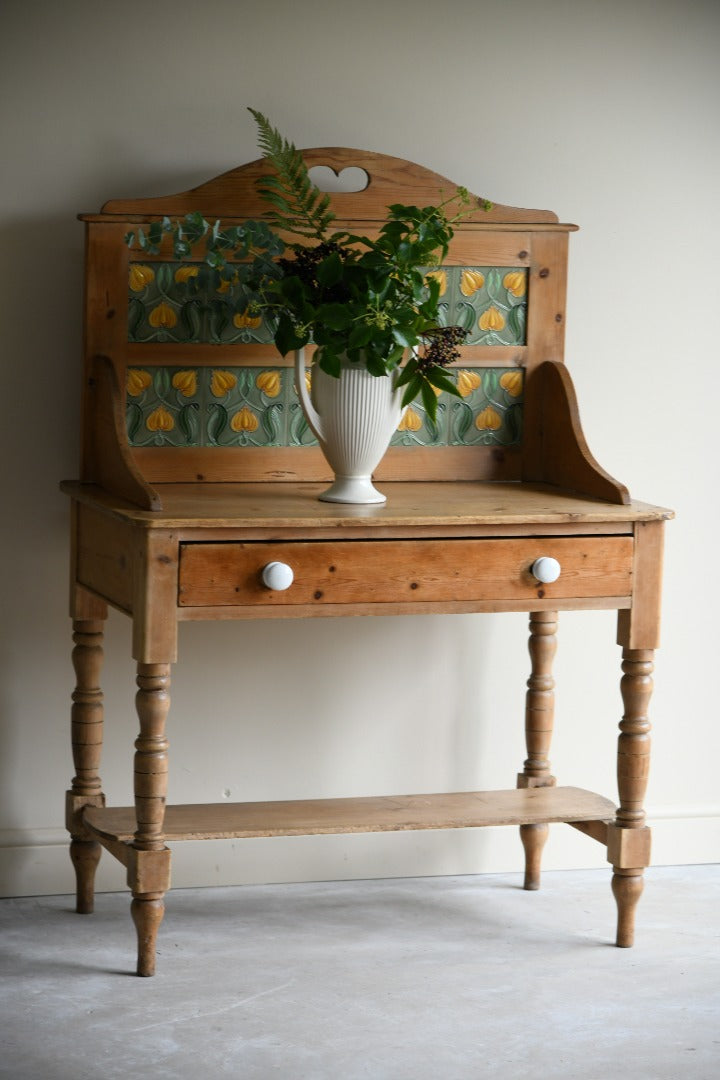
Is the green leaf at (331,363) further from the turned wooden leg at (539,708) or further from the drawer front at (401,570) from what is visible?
the turned wooden leg at (539,708)

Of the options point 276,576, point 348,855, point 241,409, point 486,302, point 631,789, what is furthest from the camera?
point 348,855

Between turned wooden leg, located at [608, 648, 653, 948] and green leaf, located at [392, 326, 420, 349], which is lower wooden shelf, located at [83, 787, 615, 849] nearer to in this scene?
turned wooden leg, located at [608, 648, 653, 948]

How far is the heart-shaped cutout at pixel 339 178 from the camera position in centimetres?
317

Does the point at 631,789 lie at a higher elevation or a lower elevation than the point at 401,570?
lower

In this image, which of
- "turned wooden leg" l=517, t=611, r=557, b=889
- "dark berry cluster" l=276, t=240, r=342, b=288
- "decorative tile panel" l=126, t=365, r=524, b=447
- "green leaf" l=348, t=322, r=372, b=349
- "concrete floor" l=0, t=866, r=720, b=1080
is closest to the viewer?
"concrete floor" l=0, t=866, r=720, b=1080

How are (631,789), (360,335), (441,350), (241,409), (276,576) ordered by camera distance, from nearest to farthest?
(276,576), (360,335), (441,350), (631,789), (241,409)

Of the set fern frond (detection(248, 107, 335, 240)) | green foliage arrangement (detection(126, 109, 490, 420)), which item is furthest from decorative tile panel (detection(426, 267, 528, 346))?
fern frond (detection(248, 107, 335, 240))

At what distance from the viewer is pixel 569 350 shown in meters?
3.41

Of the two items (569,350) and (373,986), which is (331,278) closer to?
(569,350)

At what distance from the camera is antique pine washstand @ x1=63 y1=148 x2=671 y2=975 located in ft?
8.74

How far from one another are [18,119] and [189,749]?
1396mm

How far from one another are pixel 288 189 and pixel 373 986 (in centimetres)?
161

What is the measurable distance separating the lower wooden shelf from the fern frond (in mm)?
1150

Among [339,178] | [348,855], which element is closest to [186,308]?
[339,178]
